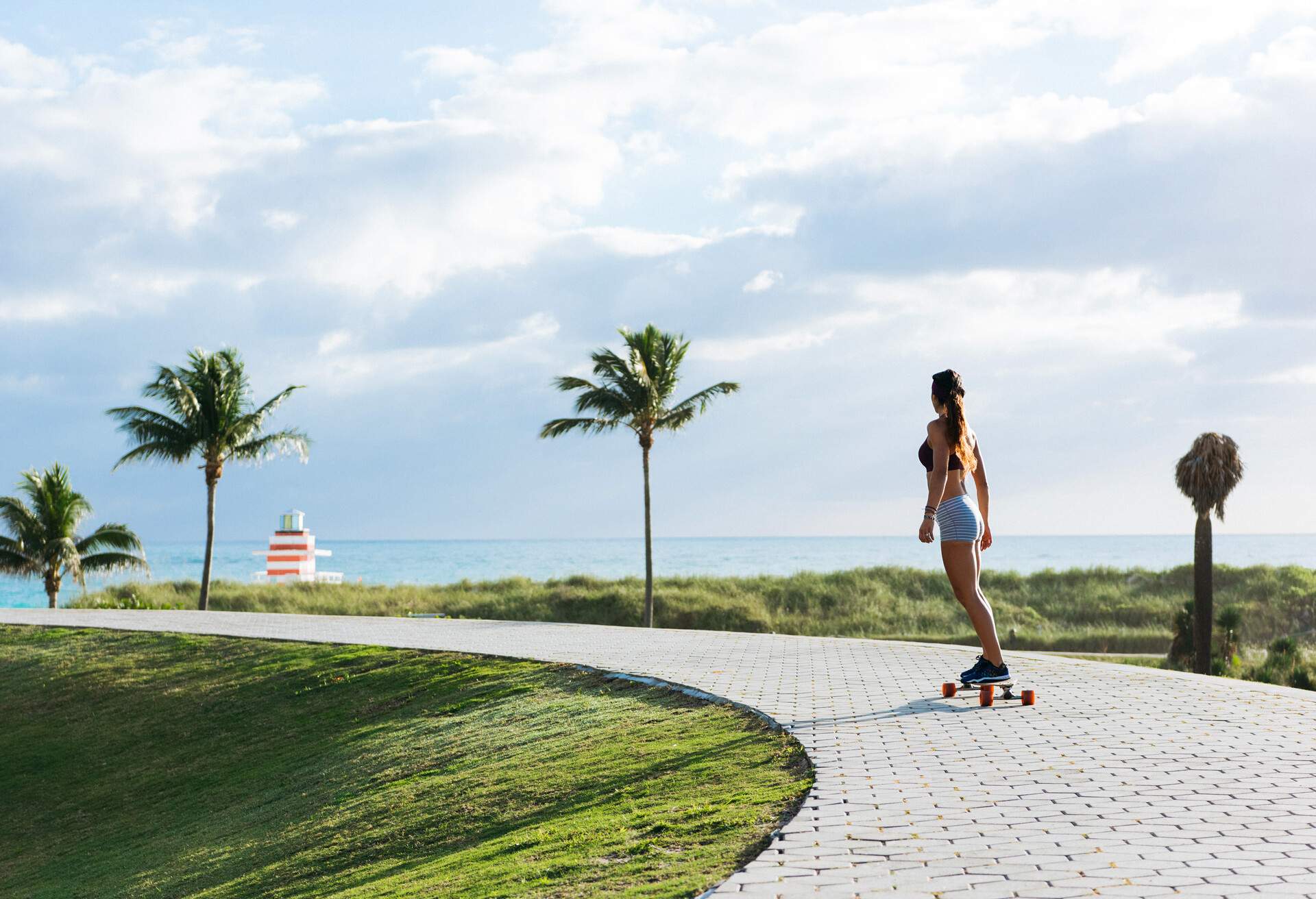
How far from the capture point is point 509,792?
8062 mm

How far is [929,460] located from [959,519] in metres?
0.52

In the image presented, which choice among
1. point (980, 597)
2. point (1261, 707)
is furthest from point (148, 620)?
point (1261, 707)

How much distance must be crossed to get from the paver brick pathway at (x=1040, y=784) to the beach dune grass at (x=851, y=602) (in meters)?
19.0

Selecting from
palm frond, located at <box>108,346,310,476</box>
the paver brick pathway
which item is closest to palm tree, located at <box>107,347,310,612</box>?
palm frond, located at <box>108,346,310,476</box>

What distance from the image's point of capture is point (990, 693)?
8.83 metres

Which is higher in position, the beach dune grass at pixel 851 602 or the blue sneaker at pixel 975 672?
the blue sneaker at pixel 975 672

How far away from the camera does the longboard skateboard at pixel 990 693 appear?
28.9 ft

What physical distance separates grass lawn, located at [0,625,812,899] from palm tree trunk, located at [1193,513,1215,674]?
13.9m

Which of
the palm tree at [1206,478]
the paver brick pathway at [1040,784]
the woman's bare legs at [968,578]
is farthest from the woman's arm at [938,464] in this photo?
the palm tree at [1206,478]

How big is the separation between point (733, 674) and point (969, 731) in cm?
435

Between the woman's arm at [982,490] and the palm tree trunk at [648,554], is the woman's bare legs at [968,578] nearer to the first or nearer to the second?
the woman's arm at [982,490]

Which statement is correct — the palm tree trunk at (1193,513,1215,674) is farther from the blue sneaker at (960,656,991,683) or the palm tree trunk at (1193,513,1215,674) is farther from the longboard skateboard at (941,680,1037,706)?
the blue sneaker at (960,656,991,683)

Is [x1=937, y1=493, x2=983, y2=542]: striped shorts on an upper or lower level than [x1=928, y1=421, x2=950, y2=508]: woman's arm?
lower

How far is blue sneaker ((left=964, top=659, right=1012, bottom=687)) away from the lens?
8.85 meters
